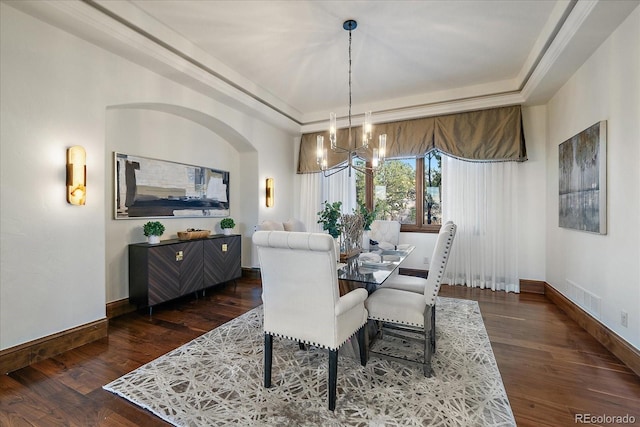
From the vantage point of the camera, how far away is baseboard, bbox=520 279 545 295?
4170 millimetres

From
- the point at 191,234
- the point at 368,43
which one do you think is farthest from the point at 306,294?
the point at 368,43

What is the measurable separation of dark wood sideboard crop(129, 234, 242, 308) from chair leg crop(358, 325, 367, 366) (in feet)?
7.84

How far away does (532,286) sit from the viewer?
4223 millimetres

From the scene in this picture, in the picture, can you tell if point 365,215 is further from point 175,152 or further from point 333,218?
point 175,152

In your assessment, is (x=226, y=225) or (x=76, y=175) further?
(x=226, y=225)

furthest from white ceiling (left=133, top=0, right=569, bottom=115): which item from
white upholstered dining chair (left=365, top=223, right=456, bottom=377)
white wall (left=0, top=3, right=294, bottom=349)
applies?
white upholstered dining chair (left=365, top=223, right=456, bottom=377)

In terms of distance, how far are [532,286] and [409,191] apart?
2.26 meters

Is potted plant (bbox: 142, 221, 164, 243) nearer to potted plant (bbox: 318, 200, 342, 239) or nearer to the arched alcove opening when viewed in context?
the arched alcove opening

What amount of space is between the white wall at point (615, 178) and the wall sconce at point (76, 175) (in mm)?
4505

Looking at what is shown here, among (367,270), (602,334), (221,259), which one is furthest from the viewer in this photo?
(221,259)

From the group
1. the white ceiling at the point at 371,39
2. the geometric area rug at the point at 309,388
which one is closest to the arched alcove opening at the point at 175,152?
the white ceiling at the point at 371,39

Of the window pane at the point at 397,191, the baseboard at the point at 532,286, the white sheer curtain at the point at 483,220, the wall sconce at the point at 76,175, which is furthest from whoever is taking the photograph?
the window pane at the point at 397,191

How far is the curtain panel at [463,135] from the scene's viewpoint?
4.18 metres

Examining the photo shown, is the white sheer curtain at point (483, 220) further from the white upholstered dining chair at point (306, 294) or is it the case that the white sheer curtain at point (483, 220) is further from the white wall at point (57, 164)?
the white wall at point (57, 164)
